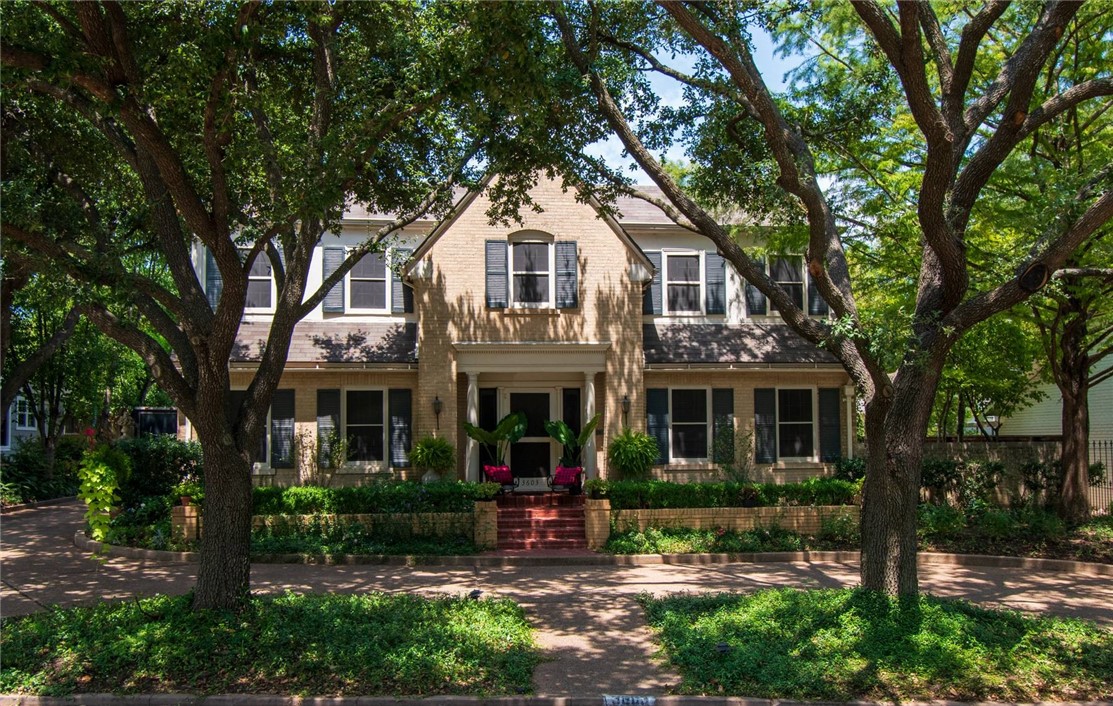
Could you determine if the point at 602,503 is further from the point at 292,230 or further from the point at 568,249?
the point at 292,230

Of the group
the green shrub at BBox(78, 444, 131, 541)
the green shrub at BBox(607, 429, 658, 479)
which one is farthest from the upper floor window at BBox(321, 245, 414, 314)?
the green shrub at BBox(78, 444, 131, 541)

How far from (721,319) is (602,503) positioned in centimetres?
680

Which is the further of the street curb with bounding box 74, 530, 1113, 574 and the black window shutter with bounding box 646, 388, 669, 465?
the black window shutter with bounding box 646, 388, 669, 465

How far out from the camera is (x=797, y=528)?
54.9 ft

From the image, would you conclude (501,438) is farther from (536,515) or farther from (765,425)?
(765,425)

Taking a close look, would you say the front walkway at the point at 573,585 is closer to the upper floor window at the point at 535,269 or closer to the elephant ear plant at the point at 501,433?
the elephant ear plant at the point at 501,433

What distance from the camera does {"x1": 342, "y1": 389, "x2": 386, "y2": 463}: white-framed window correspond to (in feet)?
62.8

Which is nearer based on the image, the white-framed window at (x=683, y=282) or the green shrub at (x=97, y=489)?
the green shrub at (x=97, y=489)

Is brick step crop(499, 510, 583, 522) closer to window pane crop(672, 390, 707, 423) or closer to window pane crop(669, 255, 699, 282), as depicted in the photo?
window pane crop(672, 390, 707, 423)

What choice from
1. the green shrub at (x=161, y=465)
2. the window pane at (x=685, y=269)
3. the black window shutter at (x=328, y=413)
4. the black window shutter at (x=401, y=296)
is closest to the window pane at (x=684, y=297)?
the window pane at (x=685, y=269)

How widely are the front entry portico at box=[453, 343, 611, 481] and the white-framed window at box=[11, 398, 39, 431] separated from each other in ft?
77.4

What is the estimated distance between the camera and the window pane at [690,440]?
20.0 meters

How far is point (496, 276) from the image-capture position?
19094 millimetres

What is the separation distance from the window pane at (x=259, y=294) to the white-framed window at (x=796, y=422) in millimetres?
12159
